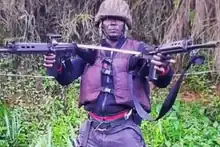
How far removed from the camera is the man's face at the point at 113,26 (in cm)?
435

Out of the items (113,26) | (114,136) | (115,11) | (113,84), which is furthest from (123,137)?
(115,11)

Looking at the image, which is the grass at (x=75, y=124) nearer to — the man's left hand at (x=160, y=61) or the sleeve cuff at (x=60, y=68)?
the sleeve cuff at (x=60, y=68)

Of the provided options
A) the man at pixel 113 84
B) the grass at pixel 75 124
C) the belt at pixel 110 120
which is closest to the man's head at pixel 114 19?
the man at pixel 113 84

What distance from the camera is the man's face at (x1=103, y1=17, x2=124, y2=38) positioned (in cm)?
435

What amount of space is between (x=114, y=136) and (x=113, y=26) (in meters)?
0.76

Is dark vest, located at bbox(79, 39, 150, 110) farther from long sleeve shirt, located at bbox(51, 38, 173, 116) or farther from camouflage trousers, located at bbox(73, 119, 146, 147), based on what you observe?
camouflage trousers, located at bbox(73, 119, 146, 147)

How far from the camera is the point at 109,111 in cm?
436

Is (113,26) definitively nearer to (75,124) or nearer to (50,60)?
(50,60)

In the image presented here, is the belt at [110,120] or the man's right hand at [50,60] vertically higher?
the man's right hand at [50,60]

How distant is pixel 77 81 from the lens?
7742mm

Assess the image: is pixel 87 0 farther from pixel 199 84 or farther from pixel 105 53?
pixel 105 53

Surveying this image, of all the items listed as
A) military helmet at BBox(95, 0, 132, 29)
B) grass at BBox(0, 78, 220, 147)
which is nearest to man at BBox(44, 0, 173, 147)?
military helmet at BBox(95, 0, 132, 29)

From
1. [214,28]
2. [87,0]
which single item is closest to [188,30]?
[214,28]

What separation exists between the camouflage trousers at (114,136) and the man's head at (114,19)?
622 millimetres
